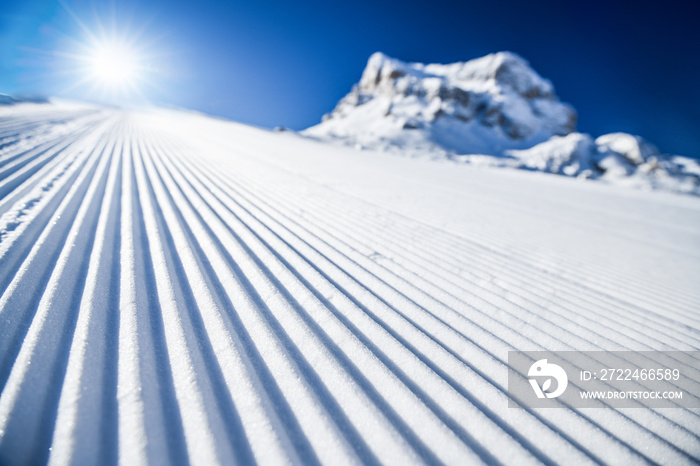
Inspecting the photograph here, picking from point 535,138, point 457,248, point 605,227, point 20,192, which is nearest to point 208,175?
point 20,192

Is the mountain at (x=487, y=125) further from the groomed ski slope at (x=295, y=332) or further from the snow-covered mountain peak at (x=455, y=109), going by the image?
the groomed ski slope at (x=295, y=332)

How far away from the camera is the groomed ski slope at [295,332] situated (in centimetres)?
91

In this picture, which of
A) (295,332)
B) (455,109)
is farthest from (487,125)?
(295,332)

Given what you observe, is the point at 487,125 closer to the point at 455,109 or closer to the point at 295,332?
the point at 455,109

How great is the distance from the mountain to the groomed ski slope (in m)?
18.0

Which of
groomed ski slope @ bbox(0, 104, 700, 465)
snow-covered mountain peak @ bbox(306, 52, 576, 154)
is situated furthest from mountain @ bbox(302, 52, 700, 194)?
groomed ski slope @ bbox(0, 104, 700, 465)

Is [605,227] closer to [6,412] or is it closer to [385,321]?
[385,321]

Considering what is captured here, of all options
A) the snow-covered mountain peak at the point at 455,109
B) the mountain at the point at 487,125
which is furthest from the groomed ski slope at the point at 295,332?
the snow-covered mountain peak at the point at 455,109

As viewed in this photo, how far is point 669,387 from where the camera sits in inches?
55.9

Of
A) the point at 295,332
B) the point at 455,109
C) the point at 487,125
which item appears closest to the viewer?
the point at 295,332

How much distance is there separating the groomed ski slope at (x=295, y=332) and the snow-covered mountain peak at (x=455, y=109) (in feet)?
93.8

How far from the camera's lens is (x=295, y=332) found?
1374mm

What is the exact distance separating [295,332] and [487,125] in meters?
59.1

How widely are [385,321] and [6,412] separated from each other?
1.50 metres
